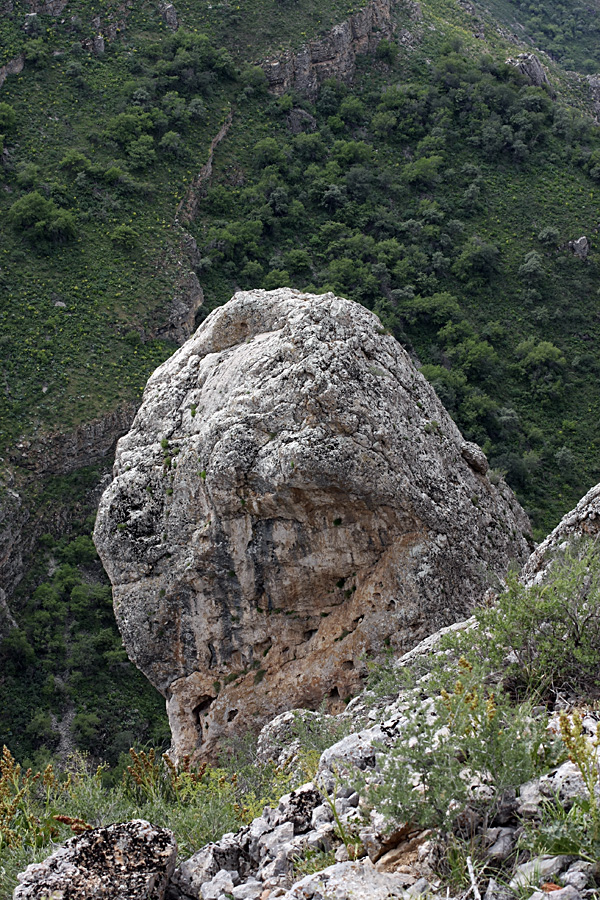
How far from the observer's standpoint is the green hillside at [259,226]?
146ft

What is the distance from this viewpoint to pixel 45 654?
4244 cm

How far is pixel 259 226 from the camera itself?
200 ft

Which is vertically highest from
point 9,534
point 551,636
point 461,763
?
point 551,636

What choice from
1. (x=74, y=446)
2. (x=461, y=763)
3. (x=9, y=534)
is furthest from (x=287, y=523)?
(x=74, y=446)

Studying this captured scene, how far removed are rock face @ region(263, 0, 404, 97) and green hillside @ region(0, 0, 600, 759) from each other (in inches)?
49.3

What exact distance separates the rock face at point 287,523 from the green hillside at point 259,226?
24274 mm

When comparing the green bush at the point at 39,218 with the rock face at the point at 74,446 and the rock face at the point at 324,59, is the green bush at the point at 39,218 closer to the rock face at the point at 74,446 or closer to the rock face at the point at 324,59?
the rock face at the point at 74,446

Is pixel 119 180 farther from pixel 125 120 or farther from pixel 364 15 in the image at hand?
pixel 364 15

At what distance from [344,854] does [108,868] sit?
7.33 ft

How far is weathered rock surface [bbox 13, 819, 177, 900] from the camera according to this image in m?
7.04

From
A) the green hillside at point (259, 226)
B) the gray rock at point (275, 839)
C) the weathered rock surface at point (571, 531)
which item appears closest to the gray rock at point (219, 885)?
the gray rock at point (275, 839)

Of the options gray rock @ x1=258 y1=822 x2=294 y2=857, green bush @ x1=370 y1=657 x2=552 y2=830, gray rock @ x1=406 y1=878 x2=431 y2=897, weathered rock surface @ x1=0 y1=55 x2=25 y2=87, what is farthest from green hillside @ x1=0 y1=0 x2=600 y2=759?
gray rock @ x1=406 y1=878 x2=431 y2=897

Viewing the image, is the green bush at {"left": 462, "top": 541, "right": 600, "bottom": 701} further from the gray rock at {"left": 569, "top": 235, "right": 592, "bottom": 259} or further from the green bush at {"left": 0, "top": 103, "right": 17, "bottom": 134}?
the green bush at {"left": 0, "top": 103, "right": 17, "bottom": 134}

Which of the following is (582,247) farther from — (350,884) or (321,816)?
(350,884)
